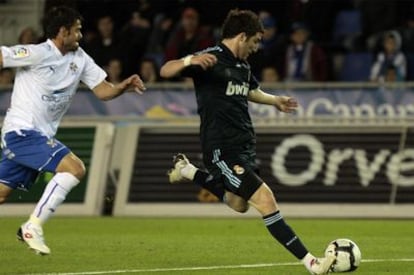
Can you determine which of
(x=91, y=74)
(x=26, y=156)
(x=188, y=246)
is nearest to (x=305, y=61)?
(x=188, y=246)

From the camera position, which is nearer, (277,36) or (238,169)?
(238,169)

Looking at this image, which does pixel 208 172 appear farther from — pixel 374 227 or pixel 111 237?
pixel 374 227

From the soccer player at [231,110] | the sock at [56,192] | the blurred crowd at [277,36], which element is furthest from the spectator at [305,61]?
the sock at [56,192]

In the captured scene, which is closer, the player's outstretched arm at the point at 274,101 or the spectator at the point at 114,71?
the player's outstretched arm at the point at 274,101

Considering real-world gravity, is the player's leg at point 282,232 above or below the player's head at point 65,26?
below

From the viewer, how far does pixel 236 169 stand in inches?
407

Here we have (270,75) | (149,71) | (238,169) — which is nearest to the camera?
(238,169)

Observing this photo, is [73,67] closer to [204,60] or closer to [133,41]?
[204,60]

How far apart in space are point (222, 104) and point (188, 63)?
24.5 inches

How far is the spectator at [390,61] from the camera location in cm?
2053

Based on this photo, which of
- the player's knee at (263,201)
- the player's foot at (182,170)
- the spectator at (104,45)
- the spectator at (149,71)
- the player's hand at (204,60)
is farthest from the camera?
the spectator at (104,45)

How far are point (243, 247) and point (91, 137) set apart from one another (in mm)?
5884

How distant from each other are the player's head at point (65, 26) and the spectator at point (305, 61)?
10.1 m

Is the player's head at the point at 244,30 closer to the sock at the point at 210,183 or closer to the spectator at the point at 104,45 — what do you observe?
the sock at the point at 210,183
